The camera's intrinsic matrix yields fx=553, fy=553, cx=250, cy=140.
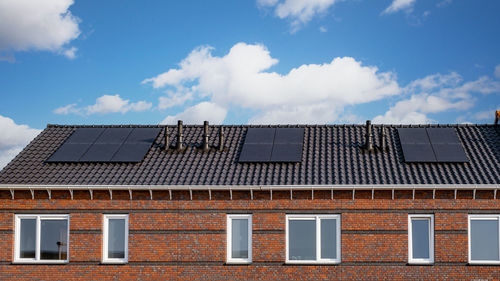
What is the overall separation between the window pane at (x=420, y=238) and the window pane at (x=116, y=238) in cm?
856

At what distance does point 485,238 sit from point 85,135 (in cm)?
1357

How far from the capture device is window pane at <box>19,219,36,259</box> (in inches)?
664

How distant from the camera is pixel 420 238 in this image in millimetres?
16016

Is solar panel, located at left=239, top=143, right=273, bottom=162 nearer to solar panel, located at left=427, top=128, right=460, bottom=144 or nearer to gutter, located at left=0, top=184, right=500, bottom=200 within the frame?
gutter, located at left=0, top=184, right=500, bottom=200

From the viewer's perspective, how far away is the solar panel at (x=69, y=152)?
1810 centimetres

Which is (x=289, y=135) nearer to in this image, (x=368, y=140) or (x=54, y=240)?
(x=368, y=140)

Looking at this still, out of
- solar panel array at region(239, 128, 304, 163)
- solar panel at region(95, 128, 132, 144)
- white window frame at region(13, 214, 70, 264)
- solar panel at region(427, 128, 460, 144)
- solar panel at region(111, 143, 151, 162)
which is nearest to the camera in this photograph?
white window frame at region(13, 214, 70, 264)

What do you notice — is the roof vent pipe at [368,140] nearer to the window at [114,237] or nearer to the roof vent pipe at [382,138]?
the roof vent pipe at [382,138]

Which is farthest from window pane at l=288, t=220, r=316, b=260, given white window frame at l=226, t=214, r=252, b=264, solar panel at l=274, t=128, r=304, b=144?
solar panel at l=274, t=128, r=304, b=144

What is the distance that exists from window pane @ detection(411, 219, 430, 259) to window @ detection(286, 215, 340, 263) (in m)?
2.19

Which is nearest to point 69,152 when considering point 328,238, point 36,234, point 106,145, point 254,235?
point 106,145

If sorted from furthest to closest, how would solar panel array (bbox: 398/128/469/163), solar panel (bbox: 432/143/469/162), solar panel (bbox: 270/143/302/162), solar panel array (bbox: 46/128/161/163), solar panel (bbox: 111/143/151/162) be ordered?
solar panel array (bbox: 46/128/161/163)
solar panel (bbox: 111/143/151/162)
solar panel (bbox: 270/143/302/162)
solar panel array (bbox: 398/128/469/163)
solar panel (bbox: 432/143/469/162)

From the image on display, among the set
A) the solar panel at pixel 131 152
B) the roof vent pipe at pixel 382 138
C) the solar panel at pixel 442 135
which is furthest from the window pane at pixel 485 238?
the solar panel at pixel 131 152

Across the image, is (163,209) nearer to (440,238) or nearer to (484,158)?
(440,238)
